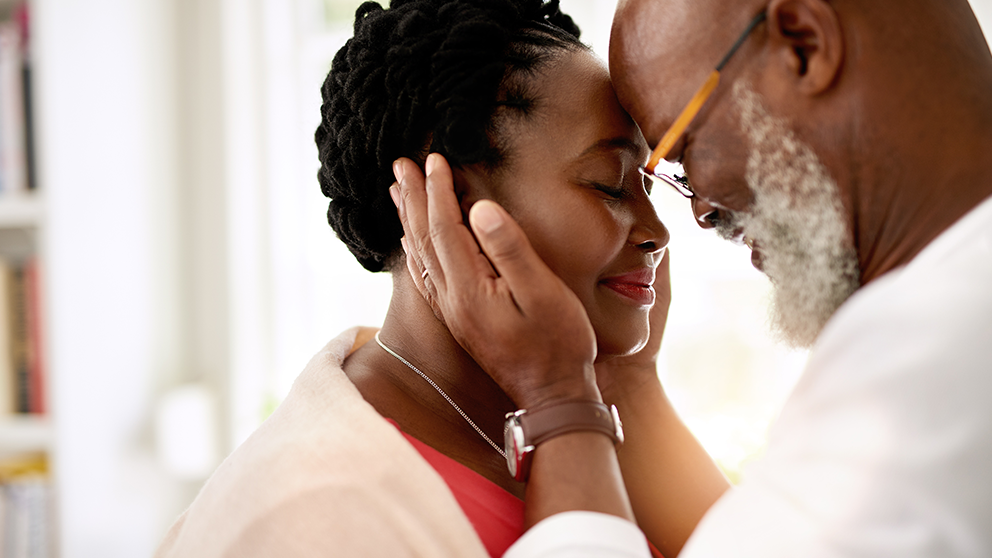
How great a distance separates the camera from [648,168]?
1.08 metres

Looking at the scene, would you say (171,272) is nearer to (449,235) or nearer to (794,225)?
(449,235)

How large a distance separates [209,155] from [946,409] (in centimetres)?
239

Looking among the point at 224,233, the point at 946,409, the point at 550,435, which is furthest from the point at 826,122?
the point at 224,233

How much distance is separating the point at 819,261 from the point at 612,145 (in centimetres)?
34

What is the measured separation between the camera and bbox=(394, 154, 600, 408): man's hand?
94cm

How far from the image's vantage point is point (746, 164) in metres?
0.98

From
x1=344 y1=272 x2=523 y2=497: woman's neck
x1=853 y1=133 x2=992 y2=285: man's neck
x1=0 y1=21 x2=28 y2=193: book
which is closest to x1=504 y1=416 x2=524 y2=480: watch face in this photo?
x1=344 y1=272 x2=523 y2=497: woman's neck

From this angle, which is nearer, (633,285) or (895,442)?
(895,442)

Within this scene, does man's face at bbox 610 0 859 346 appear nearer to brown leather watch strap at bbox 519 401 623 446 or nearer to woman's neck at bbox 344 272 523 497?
brown leather watch strap at bbox 519 401 623 446

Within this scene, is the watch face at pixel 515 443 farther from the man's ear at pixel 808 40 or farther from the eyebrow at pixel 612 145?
the man's ear at pixel 808 40

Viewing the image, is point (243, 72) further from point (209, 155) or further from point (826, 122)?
point (826, 122)

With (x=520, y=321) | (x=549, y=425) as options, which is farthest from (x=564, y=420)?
(x=520, y=321)

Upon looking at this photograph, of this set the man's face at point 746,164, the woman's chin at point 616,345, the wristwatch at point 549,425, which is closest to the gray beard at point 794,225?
the man's face at point 746,164

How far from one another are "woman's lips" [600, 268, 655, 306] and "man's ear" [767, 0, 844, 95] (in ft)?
1.26
